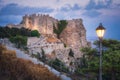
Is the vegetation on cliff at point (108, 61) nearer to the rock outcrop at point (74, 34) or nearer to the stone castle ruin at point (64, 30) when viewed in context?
the stone castle ruin at point (64, 30)

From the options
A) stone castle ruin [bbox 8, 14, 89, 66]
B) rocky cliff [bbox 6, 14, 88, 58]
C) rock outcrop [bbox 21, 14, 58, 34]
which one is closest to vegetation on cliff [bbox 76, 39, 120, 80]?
stone castle ruin [bbox 8, 14, 89, 66]

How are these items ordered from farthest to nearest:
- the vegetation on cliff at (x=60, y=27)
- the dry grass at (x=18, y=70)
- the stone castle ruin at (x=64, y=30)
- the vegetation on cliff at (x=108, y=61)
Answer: the vegetation on cliff at (x=60, y=27), the stone castle ruin at (x=64, y=30), the vegetation on cliff at (x=108, y=61), the dry grass at (x=18, y=70)

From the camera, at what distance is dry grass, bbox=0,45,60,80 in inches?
191

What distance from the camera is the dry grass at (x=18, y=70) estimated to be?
191 inches

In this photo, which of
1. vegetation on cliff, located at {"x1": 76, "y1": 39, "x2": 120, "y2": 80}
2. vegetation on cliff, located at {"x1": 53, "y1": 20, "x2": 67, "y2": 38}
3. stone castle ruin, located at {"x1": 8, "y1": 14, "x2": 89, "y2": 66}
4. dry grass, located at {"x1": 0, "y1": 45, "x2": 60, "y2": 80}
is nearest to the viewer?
dry grass, located at {"x1": 0, "y1": 45, "x2": 60, "y2": 80}

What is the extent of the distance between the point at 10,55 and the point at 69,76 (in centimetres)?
116

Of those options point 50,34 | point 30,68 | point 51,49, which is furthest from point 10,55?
point 50,34

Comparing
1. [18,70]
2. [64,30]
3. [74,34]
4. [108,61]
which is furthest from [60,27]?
[18,70]

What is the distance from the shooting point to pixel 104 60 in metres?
7.00

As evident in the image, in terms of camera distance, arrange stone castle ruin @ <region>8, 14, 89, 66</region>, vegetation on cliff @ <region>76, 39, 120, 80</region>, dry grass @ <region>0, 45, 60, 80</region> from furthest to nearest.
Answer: stone castle ruin @ <region>8, 14, 89, 66</region> < vegetation on cliff @ <region>76, 39, 120, 80</region> < dry grass @ <region>0, 45, 60, 80</region>

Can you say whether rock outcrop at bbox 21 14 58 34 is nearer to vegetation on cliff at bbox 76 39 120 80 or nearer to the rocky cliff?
the rocky cliff

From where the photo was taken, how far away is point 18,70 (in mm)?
4930

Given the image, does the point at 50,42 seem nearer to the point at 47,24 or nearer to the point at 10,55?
the point at 47,24

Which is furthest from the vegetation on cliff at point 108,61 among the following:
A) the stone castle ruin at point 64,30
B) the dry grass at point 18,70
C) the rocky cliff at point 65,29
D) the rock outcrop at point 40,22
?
the rock outcrop at point 40,22
